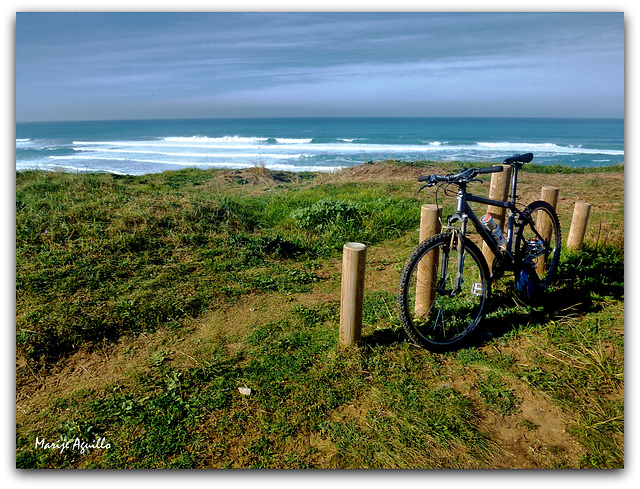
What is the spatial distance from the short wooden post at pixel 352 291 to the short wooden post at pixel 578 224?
3.15 metres

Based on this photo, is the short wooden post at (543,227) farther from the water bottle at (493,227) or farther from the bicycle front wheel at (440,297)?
the bicycle front wheel at (440,297)

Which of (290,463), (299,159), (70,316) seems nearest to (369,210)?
(70,316)

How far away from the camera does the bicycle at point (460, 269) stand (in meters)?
3.10

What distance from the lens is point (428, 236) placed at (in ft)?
11.2

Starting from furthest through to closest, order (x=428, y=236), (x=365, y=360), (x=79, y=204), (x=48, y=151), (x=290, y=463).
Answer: (x=48, y=151)
(x=79, y=204)
(x=428, y=236)
(x=365, y=360)
(x=290, y=463)

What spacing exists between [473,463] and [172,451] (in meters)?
1.62

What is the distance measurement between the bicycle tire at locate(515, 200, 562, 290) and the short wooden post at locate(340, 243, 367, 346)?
1.59m

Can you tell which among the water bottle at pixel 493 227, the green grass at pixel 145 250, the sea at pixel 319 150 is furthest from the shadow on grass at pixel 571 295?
the sea at pixel 319 150

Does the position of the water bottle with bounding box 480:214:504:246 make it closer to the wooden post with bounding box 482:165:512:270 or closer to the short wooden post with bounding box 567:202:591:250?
the wooden post with bounding box 482:165:512:270

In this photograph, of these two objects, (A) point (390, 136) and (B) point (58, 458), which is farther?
(A) point (390, 136)

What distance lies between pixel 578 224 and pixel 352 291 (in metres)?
3.31

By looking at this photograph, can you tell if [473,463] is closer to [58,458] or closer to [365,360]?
[365,360]

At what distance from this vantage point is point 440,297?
139 inches

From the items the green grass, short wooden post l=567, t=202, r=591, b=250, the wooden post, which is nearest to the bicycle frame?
the wooden post
